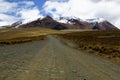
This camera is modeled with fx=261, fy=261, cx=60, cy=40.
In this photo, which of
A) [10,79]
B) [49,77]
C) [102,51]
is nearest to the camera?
[10,79]

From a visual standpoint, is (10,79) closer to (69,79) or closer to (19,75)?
(19,75)

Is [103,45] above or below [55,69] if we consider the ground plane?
below

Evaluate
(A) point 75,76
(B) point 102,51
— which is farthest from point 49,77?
(B) point 102,51

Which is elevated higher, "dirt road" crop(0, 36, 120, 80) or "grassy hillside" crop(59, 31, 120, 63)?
"dirt road" crop(0, 36, 120, 80)

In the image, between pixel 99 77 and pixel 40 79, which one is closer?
pixel 40 79

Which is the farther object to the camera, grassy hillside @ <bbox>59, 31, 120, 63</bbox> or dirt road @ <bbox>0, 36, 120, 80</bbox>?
grassy hillside @ <bbox>59, 31, 120, 63</bbox>

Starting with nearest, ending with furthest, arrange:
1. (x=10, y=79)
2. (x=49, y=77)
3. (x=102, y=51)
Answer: (x=10, y=79)
(x=49, y=77)
(x=102, y=51)

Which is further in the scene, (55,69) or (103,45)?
(103,45)

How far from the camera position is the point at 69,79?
14539 mm

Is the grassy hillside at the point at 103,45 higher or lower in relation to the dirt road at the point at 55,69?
lower

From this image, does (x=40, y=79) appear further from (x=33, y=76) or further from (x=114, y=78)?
Result: (x=114, y=78)

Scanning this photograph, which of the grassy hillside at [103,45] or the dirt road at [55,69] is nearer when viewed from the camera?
the dirt road at [55,69]

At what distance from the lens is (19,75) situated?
1545 cm

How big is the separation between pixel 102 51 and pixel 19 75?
26906 mm
